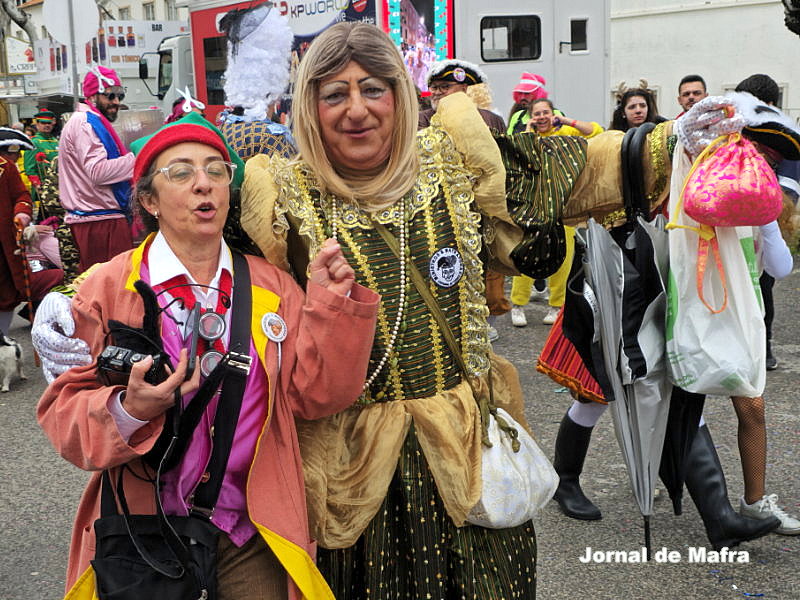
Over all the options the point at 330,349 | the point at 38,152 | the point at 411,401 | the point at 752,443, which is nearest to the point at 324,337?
the point at 330,349

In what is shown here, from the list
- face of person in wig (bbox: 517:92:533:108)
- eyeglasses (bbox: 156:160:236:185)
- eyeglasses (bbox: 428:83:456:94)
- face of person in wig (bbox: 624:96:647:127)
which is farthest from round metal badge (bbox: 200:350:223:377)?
face of person in wig (bbox: 517:92:533:108)

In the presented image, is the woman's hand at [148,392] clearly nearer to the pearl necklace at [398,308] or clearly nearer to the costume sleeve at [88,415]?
the costume sleeve at [88,415]

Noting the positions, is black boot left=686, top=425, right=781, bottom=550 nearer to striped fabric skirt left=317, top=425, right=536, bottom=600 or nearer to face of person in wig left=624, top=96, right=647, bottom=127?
striped fabric skirt left=317, top=425, right=536, bottom=600

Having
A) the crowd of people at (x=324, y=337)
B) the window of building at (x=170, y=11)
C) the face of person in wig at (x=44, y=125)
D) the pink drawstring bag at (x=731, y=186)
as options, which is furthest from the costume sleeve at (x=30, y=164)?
the window of building at (x=170, y=11)

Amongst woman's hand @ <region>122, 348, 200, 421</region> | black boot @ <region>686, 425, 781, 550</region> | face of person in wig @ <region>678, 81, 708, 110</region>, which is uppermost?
face of person in wig @ <region>678, 81, 708, 110</region>

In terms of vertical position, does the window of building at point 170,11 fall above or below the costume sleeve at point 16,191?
above

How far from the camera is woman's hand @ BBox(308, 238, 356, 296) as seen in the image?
196 centimetres

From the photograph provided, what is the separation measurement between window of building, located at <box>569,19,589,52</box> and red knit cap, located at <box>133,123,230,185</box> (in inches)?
385

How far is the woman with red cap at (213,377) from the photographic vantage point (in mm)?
1921

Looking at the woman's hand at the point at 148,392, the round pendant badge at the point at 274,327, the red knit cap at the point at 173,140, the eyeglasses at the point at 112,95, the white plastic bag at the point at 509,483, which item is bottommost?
the white plastic bag at the point at 509,483

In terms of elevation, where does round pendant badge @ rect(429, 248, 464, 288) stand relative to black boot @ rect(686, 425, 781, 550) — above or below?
above

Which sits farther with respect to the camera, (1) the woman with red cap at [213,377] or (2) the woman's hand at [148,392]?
(1) the woman with red cap at [213,377]

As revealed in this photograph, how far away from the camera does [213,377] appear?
191 cm

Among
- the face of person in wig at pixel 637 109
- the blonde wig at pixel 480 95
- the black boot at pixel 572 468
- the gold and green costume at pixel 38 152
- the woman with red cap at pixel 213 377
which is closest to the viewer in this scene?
the woman with red cap at pixel 213 377
